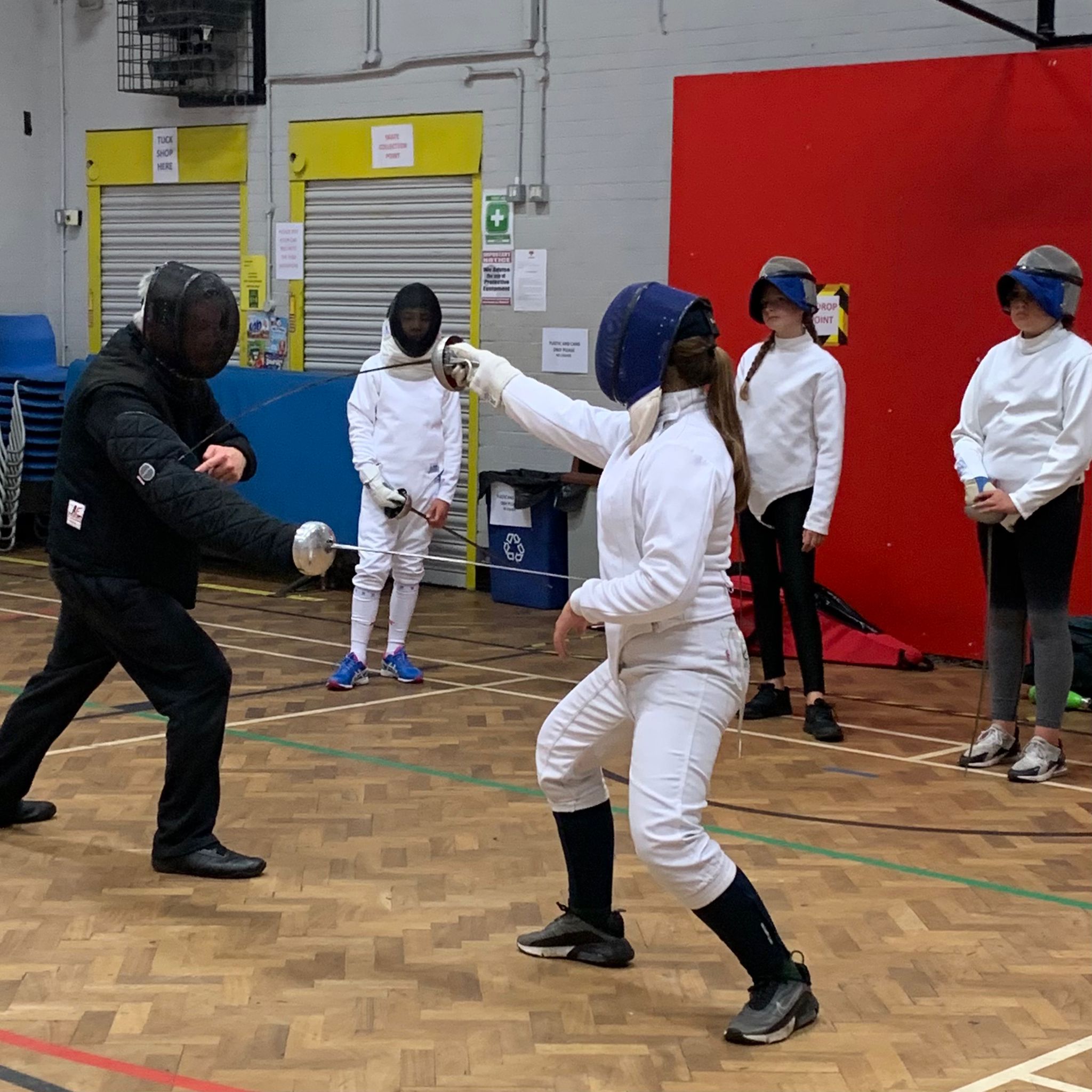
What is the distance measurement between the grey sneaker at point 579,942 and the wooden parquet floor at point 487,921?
38 millimetres

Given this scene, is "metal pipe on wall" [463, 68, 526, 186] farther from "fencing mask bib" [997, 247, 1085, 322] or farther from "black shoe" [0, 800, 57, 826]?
"black shoe" [0, 800, 57, 826]

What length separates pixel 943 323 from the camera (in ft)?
22.9

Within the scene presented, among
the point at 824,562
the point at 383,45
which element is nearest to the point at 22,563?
the point at 383,45

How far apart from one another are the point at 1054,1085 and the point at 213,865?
6.57 ft

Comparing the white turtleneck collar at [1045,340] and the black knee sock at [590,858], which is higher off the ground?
the white turtleneck collar at [1045,340]

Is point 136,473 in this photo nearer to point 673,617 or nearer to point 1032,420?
point 673,617

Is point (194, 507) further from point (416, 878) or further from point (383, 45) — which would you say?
point (383, 45)

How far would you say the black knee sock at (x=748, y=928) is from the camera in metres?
3.01

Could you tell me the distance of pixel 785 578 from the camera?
5715mm

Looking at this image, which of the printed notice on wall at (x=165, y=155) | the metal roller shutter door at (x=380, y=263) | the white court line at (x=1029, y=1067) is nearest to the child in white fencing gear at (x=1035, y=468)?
the white court line at (x=1029, y=1067)

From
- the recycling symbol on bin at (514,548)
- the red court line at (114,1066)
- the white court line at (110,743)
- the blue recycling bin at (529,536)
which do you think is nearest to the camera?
the red court line at (114,1066)

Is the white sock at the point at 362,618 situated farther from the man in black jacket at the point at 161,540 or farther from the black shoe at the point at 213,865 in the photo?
the black shoe at the point at 213,865

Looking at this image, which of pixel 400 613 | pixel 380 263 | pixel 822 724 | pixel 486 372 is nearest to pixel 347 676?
pixel 400 613

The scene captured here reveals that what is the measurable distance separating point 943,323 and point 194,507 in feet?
14.2
